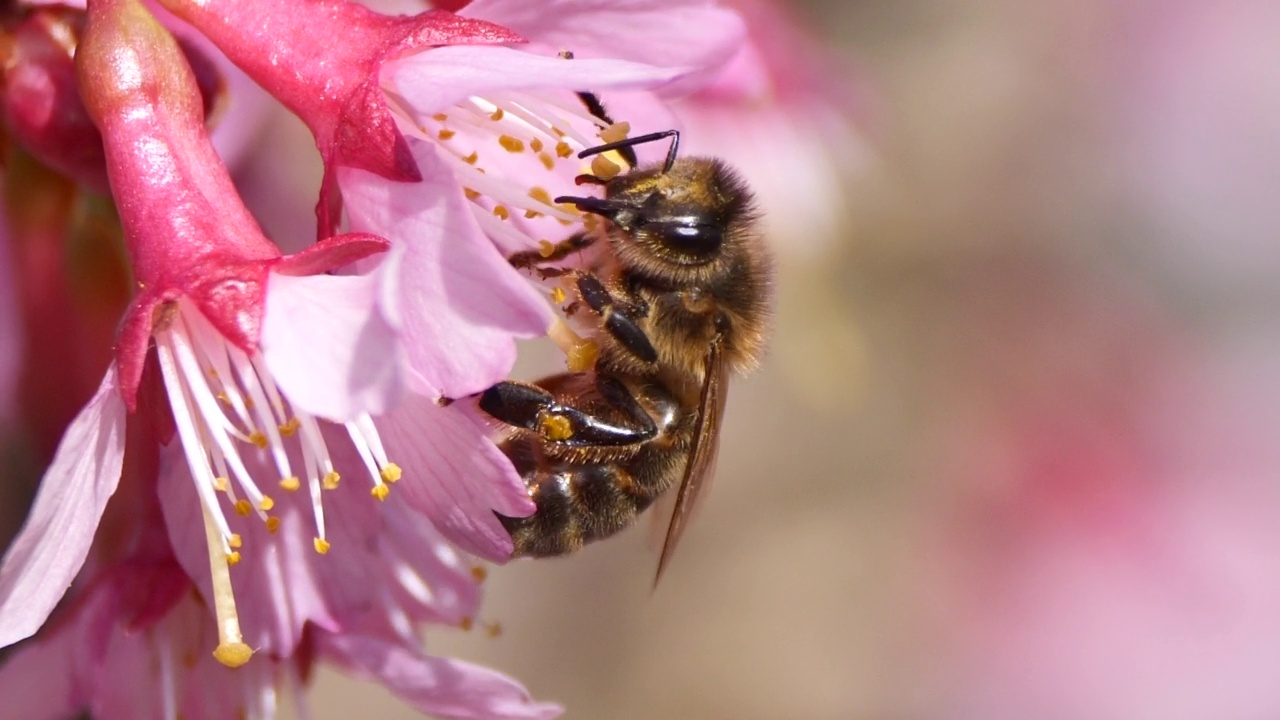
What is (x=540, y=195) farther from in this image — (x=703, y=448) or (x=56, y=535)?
(x=56, y=535)

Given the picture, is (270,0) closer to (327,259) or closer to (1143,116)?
(327,259)

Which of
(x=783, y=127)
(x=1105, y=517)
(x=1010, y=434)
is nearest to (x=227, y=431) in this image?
(x=783, y=127)

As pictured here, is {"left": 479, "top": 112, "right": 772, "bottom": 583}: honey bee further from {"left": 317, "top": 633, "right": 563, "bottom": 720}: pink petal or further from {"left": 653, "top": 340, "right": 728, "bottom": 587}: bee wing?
{"left": 317, "top": 633, "right": 563, "bottom": 720}: pink petal

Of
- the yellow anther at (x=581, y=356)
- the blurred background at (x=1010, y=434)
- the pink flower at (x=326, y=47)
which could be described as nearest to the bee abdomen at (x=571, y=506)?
the yellow anther at (x=581, y=356)

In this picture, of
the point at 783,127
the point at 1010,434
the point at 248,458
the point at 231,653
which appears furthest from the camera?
the point at 1010,434

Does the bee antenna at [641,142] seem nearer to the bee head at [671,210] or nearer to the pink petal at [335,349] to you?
the bee head at [671,210]

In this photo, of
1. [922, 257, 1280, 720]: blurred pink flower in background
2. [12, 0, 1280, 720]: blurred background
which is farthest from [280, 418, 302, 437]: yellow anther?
[922, 257, 1280, 720]: blurred pink flower in background
